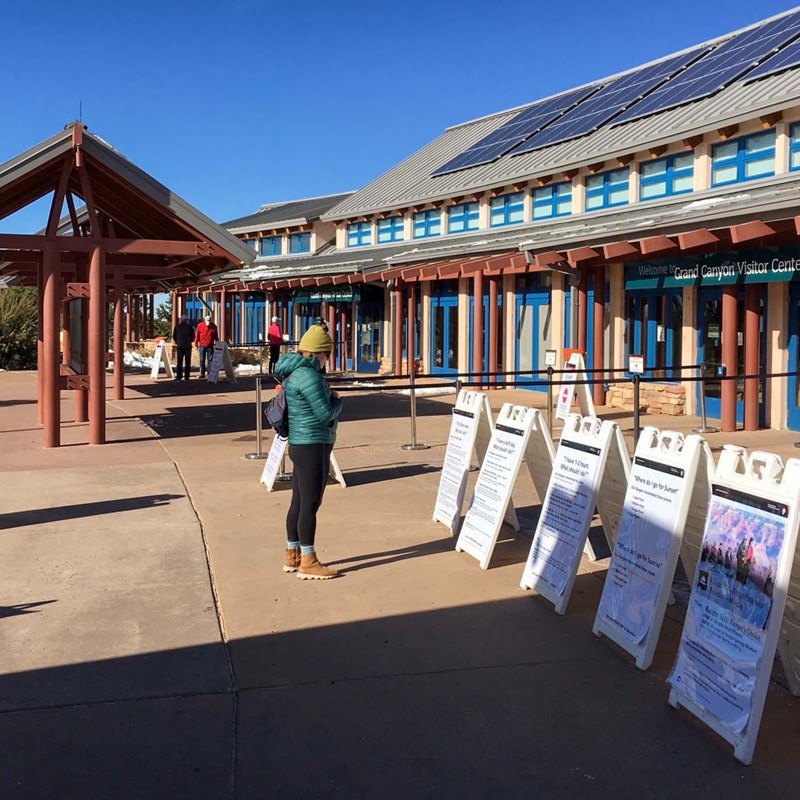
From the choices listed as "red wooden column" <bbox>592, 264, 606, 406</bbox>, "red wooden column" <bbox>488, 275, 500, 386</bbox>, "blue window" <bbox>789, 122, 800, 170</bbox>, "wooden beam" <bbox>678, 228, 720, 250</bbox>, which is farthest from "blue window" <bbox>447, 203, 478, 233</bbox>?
"wooden beam" <bbox>678, 228, 720, 250</bbox>

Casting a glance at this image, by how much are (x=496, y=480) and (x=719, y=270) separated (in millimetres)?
9035

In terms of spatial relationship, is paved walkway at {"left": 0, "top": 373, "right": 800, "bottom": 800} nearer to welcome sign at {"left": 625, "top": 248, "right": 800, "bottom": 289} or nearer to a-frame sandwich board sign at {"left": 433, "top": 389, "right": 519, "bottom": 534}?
a-frame sandwich board sign at {"left": 433, "top": 389, "right": 519, "bottom": 534}

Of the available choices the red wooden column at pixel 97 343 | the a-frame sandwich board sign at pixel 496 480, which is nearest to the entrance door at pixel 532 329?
the red wooden column at pixel 97 343

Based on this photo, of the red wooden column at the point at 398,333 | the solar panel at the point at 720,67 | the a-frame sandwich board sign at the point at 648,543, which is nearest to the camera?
the a-frame sandwich board sign at the point at 648,543

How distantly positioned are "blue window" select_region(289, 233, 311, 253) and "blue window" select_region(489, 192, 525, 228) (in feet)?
52.1

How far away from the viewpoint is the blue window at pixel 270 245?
43188mm

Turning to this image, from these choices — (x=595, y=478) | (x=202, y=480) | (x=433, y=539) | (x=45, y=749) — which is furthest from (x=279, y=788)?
(x=202, y=480)

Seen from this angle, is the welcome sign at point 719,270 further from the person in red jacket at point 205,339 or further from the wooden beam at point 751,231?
the person in red jacket at point 205,339

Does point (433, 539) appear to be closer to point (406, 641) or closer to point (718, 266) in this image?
point (406, 641)

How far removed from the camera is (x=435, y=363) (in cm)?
2658

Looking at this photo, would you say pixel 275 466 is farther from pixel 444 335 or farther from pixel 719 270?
pixel 444 335

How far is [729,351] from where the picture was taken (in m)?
14.5

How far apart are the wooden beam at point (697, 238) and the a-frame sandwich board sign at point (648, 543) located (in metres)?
8.97

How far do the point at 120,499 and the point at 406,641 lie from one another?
481 cm
